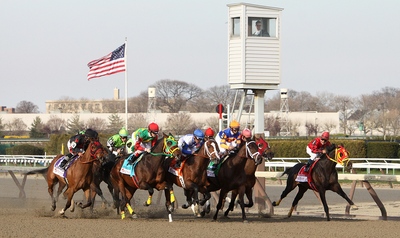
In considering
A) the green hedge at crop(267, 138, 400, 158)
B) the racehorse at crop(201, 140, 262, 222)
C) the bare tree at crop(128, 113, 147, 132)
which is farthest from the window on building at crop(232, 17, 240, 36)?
the bare tree at crop(128, 113, 147, 132)

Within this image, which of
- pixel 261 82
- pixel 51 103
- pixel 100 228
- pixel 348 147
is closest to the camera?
pixel 100 228

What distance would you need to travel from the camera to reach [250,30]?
2005 centimetres

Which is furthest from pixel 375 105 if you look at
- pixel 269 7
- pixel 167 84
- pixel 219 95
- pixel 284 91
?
pixel 269 7

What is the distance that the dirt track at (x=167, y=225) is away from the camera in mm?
10195

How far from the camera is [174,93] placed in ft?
276

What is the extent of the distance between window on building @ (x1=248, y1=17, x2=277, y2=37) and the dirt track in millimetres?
6767

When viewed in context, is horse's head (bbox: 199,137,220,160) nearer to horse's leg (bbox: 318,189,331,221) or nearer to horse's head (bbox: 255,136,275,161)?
horse's head (bbox: 255,136,275,161)

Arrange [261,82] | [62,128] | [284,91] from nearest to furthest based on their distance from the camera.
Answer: [261,82] < [284,91] < [62,128]

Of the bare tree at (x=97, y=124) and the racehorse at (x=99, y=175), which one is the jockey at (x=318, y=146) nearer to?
the racehorse at (x=99, y=175)

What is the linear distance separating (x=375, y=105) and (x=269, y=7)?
6686 cm

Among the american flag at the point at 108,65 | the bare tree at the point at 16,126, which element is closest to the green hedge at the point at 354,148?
the american flag at the point at 108,65

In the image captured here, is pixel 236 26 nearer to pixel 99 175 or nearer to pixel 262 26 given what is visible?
pixel 262 26

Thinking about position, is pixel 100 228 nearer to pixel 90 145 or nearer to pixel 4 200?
pixel 90 145

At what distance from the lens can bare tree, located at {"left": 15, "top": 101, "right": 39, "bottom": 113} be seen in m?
99.2
